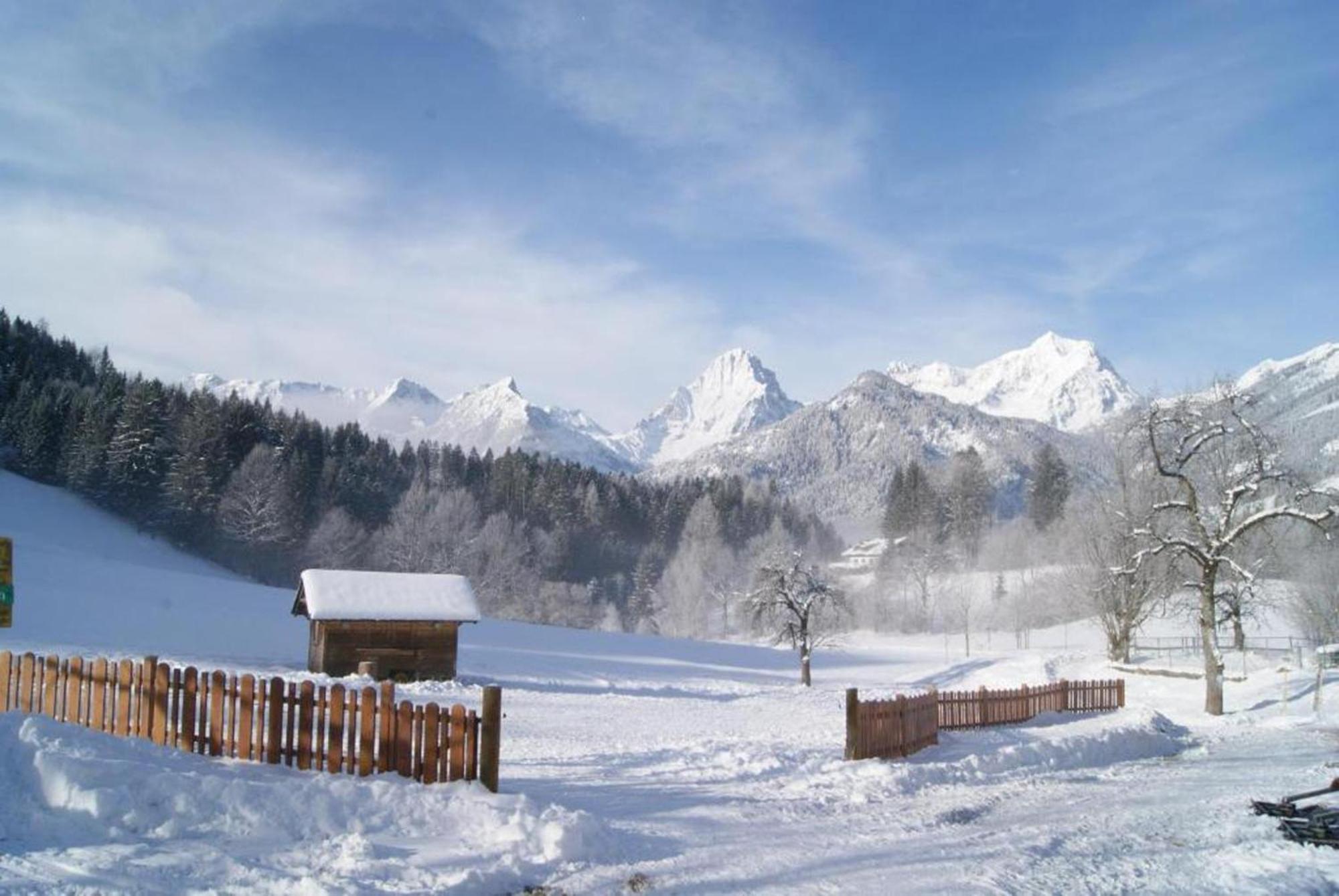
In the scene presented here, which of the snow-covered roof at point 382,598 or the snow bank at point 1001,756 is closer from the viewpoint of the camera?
the snow bank at point 1001,756

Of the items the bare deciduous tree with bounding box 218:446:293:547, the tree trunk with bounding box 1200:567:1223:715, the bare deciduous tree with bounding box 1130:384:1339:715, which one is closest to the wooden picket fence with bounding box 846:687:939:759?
the bare deciduous tree with bounding box 1130:384:1339:715

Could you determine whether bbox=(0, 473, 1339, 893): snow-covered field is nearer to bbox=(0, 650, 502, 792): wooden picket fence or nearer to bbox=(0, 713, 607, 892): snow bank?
bbox=(0, 713, 607, 892): snow bank

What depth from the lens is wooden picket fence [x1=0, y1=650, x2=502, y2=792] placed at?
35.0ft

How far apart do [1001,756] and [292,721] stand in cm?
1178

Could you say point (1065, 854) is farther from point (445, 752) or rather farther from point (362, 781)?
point (362, 781)

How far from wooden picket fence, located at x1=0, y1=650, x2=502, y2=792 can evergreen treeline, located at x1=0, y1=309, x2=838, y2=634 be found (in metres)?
69.7

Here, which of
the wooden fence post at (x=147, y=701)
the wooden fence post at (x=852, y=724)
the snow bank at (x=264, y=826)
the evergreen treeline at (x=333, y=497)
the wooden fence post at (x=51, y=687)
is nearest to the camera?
the snow bank at (x=264, y=826)

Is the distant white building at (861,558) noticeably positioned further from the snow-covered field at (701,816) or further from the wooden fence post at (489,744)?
the wooden fence post at (489,744)

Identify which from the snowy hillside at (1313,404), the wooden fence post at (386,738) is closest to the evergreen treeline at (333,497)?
the snowy hillside at (1313,404)

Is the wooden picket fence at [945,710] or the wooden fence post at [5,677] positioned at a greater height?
the wooden fence post at [5,677]

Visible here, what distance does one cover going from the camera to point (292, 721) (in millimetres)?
11258

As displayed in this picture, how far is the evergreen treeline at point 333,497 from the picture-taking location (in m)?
77.1

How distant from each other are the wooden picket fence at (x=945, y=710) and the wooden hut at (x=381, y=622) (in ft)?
64.1

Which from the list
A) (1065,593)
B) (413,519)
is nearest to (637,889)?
(1065,593)
